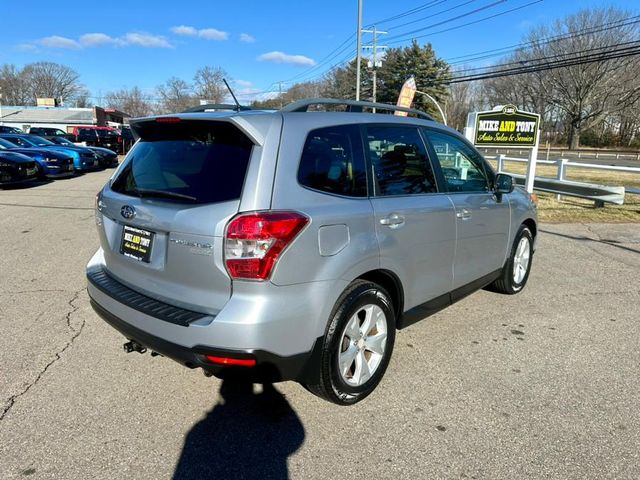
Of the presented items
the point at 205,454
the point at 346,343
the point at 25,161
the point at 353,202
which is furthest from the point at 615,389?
the point at 25,161

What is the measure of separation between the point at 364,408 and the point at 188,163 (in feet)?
6.05

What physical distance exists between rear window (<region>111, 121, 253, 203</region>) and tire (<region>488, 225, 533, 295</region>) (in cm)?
319

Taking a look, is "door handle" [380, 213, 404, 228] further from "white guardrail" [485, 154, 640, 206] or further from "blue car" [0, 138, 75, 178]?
"blue car" [0, 138, 75, 178]

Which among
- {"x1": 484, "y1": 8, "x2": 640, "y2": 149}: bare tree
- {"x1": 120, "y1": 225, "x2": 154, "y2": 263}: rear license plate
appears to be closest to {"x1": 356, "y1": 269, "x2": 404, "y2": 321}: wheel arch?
{"x1": 120, "y1": 225, "x2": 154, "y2": 263}: rear license plate

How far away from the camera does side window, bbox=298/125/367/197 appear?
2635 millimetres

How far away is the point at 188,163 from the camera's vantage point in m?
2.74

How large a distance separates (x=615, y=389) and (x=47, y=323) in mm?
4477

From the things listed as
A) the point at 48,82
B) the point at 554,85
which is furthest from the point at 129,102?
the point at 554,85

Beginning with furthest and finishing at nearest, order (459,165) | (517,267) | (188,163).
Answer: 1. (517,267)
2. (459,165)
3. (188,163)

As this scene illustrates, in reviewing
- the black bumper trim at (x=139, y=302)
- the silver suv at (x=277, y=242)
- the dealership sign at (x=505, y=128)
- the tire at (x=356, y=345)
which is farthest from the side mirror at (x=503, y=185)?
the dealership sign at (x=505, y=128)

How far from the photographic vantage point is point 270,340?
2393 millimetres

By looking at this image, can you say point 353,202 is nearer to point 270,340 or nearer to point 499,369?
point 270,340

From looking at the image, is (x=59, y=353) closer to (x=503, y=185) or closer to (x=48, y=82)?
(x=503, y=185)

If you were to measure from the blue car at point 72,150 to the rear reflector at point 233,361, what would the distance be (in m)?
17.6
